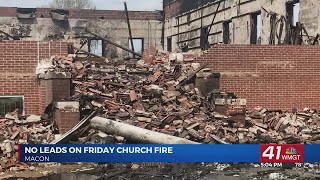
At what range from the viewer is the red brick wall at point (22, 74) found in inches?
473

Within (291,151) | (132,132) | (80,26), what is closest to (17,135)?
(132,132)

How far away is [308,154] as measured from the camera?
23.3 ft

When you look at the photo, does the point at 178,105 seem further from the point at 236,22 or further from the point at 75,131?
the point at 236,22

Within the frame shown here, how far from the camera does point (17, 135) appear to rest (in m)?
9.95

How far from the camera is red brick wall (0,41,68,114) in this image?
1202 centimetres

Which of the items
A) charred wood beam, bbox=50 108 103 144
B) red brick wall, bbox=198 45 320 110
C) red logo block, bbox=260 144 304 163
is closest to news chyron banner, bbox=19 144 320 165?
red logo block, bbox=260 144 304 163

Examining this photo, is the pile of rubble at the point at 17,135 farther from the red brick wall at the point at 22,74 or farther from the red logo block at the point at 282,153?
the red logo block at the point at 282,153

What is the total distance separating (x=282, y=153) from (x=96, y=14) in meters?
29.2

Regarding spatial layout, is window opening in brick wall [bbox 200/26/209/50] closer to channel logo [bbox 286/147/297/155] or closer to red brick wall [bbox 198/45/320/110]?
red brick wall [bbox 198/45/320/110]

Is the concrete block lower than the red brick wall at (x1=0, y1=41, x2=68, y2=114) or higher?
lower

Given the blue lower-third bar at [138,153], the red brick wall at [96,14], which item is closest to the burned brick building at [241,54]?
the red brick wall at [96,14]

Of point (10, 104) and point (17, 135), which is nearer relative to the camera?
point (17, 135)

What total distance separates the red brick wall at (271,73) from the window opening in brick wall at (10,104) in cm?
631

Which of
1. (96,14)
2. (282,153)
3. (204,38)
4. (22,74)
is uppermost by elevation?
(96,14)
